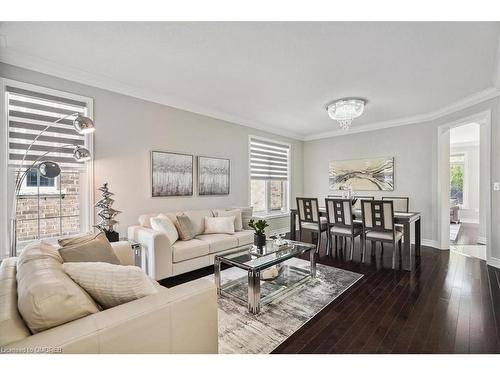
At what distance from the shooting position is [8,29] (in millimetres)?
2170

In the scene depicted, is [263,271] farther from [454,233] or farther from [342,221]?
[454,233]

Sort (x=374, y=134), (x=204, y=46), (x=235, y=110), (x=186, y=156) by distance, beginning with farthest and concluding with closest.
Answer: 1. (x=374, y=134)
2. (x=235, y=110)
3. (x=186, y=156)
4. (x=204, y=46)

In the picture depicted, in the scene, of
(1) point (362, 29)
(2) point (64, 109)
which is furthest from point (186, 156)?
(1) point (362, 29)

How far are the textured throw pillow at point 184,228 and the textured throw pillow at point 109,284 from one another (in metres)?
2.12

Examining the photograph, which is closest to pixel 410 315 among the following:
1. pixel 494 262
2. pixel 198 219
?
pixel 494 262

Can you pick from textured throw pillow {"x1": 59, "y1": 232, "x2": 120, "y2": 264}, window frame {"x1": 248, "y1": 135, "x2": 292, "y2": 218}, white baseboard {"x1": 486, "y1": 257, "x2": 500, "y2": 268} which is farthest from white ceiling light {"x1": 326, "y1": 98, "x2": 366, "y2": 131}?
textured throw pillow {"x1": 59, "y1": 232, "x2": 120, "y2": 264}

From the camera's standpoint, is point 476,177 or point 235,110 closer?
point 235,110

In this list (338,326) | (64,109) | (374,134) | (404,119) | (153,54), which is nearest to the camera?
(338,326)

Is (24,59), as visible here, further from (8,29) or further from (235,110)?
(235,110)

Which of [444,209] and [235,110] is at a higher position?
[235,110]

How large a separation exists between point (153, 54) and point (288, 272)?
3.03 m

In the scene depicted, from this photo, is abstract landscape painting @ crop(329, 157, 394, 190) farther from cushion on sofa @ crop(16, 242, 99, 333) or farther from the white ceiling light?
cushion on sofa @ crop(16, 242, 99, 333)

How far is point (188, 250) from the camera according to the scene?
3.15 m

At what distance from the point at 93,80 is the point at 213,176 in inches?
89.6
